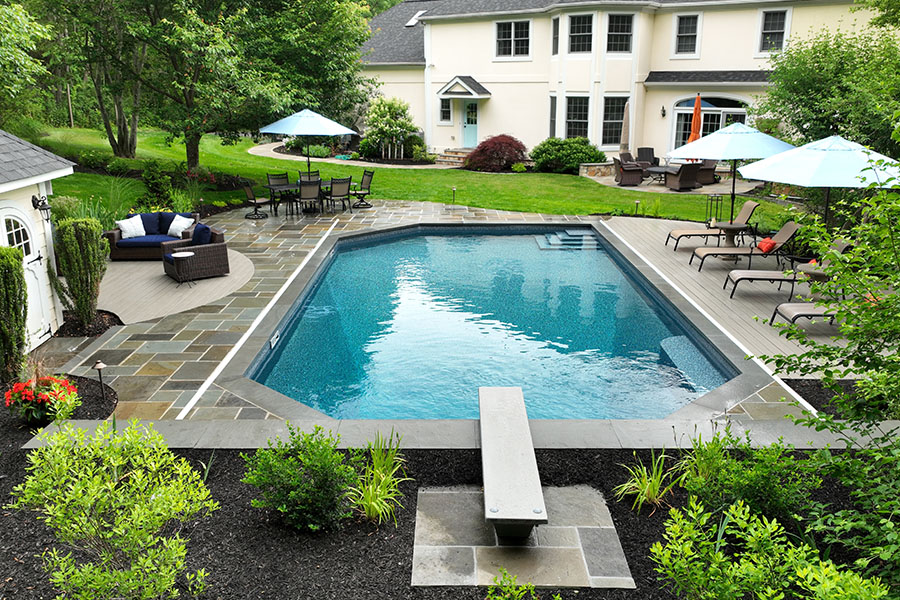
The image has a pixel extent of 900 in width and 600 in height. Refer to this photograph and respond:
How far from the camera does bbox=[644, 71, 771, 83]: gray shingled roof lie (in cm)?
2425

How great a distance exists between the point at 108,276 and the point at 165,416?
6.63 meters

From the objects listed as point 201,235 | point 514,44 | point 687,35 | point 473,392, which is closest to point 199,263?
point 201,235

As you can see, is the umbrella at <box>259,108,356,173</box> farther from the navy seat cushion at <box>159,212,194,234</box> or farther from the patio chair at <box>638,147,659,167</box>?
the patio chair at <box>638,147,659,167</box>

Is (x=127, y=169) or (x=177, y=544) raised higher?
(x=127, y=169)

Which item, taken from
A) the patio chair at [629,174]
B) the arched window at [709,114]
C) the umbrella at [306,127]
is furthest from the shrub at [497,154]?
the umbrella at [306,127]

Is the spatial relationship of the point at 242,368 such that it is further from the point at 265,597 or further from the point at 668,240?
the point at 668,240

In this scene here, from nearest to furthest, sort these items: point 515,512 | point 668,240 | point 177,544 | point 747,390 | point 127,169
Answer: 1. point 177,544
2. point 515,512
3. point 747,390
4. point 668,240
5. point 127,169

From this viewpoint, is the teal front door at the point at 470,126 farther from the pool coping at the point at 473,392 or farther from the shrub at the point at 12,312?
the shrub at the point at 12,312

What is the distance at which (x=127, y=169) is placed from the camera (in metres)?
22.0

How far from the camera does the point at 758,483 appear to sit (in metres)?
5.07

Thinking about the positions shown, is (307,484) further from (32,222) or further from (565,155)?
(565,155)

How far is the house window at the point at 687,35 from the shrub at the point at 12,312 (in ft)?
81.9

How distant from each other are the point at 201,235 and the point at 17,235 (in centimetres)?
416

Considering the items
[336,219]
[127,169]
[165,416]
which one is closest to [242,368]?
[165,416]
